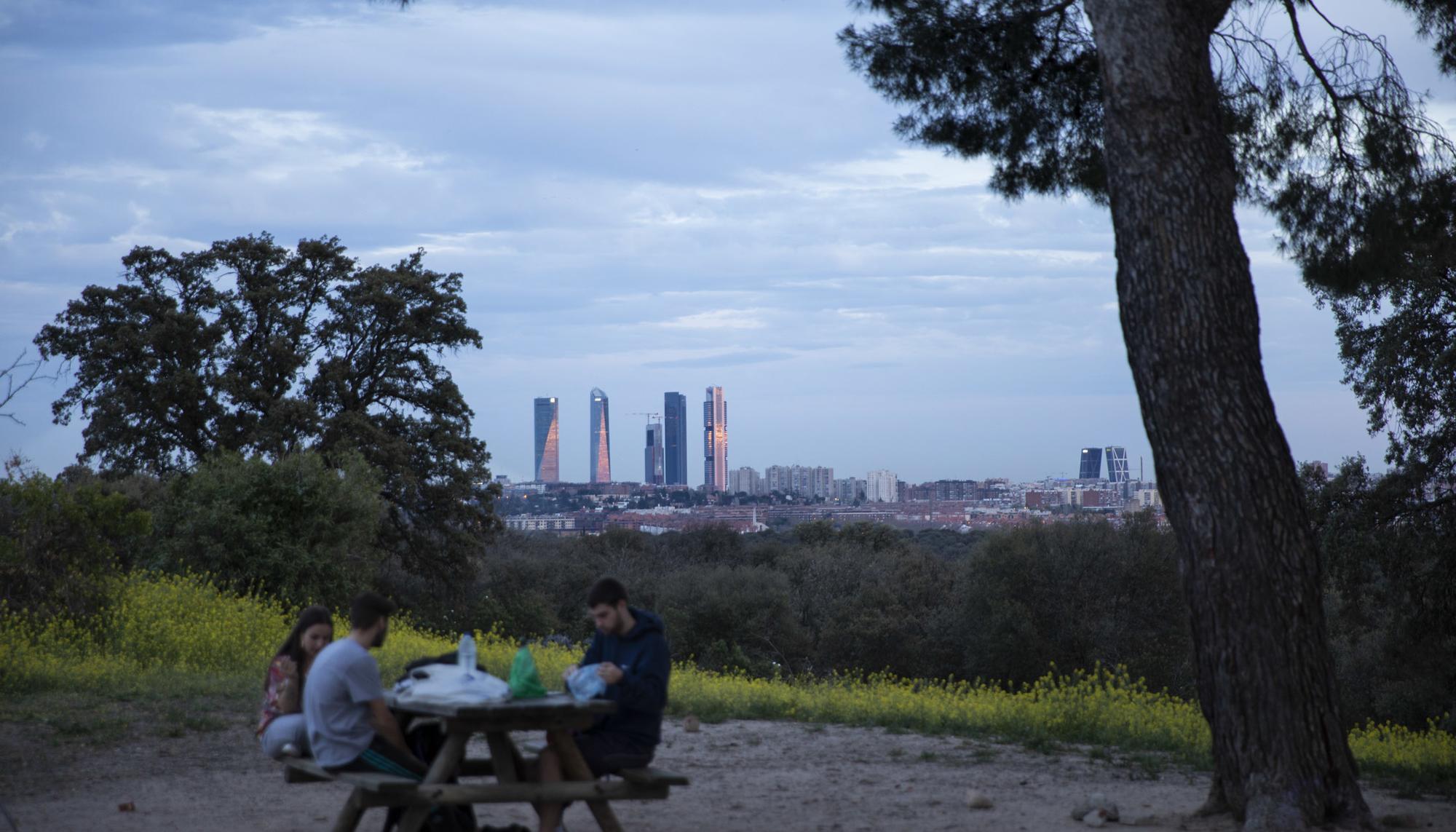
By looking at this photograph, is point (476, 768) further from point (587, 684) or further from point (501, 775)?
point (587, 684)

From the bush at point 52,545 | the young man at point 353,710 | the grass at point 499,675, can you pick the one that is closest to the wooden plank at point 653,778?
the young man at point 353,710

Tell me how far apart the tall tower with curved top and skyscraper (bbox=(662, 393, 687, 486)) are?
8.25m

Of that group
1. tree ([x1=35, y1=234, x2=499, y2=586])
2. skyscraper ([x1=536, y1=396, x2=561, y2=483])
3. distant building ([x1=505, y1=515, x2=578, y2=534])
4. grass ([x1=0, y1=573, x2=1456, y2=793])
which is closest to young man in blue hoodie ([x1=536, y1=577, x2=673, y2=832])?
grass ([x1=0, y1=573, x2=1456, y2=793])

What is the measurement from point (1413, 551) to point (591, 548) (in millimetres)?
36280

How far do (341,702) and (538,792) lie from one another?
2.98 ft

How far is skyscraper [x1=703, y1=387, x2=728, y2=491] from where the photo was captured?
9062cm

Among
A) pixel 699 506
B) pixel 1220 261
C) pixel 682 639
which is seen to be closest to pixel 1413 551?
pixel 1220 261

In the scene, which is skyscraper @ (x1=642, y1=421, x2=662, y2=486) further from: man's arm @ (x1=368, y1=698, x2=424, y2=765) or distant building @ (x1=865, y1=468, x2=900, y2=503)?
man's arm @ (x1=368, y1=698, x2=424, y2=765)

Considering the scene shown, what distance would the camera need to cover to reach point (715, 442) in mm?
95625

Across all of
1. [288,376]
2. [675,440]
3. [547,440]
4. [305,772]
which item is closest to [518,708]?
[305,772]

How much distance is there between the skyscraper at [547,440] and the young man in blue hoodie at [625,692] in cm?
6594

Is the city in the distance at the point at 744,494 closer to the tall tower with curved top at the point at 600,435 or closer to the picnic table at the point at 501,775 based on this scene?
the tall tower with curved top at the point at 600,435

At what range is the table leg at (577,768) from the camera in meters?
5.20

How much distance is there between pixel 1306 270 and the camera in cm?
945
